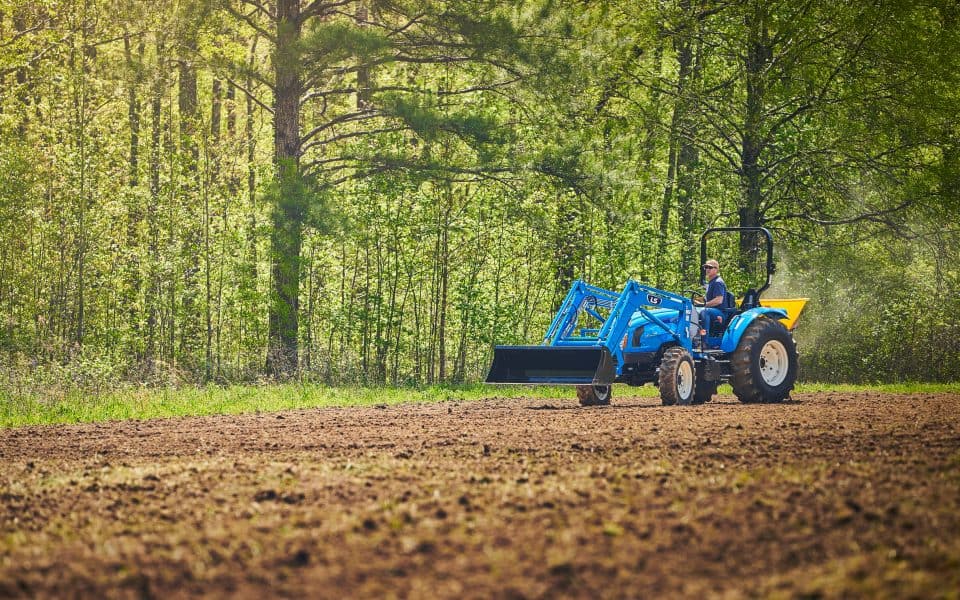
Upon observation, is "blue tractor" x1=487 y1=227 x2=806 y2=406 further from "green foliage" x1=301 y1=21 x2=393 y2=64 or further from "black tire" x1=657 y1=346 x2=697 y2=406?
"green foliage" x1=301 y1=21 x2=393 y2=64

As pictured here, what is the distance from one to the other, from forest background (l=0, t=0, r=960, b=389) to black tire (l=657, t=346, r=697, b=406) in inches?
190

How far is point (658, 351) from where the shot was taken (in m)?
13.9

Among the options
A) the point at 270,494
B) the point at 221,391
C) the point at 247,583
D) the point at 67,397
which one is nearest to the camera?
the point at 247,583

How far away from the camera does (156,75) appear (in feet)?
56.3

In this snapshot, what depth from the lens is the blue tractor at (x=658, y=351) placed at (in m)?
13.2

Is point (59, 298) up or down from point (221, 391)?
up

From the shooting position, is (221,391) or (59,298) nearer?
(221,391)

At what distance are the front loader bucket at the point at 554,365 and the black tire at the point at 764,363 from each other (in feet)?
7.14

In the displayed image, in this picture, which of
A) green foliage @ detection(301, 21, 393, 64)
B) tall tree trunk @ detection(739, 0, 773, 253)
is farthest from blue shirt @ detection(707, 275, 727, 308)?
tall tree trunk @ detection(739, 0, 773, 253)

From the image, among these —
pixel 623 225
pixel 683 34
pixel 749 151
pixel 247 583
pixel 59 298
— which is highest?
pixel 683 34

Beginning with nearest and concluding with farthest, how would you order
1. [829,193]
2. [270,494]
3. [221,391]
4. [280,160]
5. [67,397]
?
1. [270,494]
2. [67,397]
3. [221,391]
4. [280,160]
5. [829,193]

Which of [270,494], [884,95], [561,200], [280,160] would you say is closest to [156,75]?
[280,160]

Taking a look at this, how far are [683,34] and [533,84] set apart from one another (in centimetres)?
526

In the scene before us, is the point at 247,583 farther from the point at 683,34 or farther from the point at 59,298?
the point at 683,34
